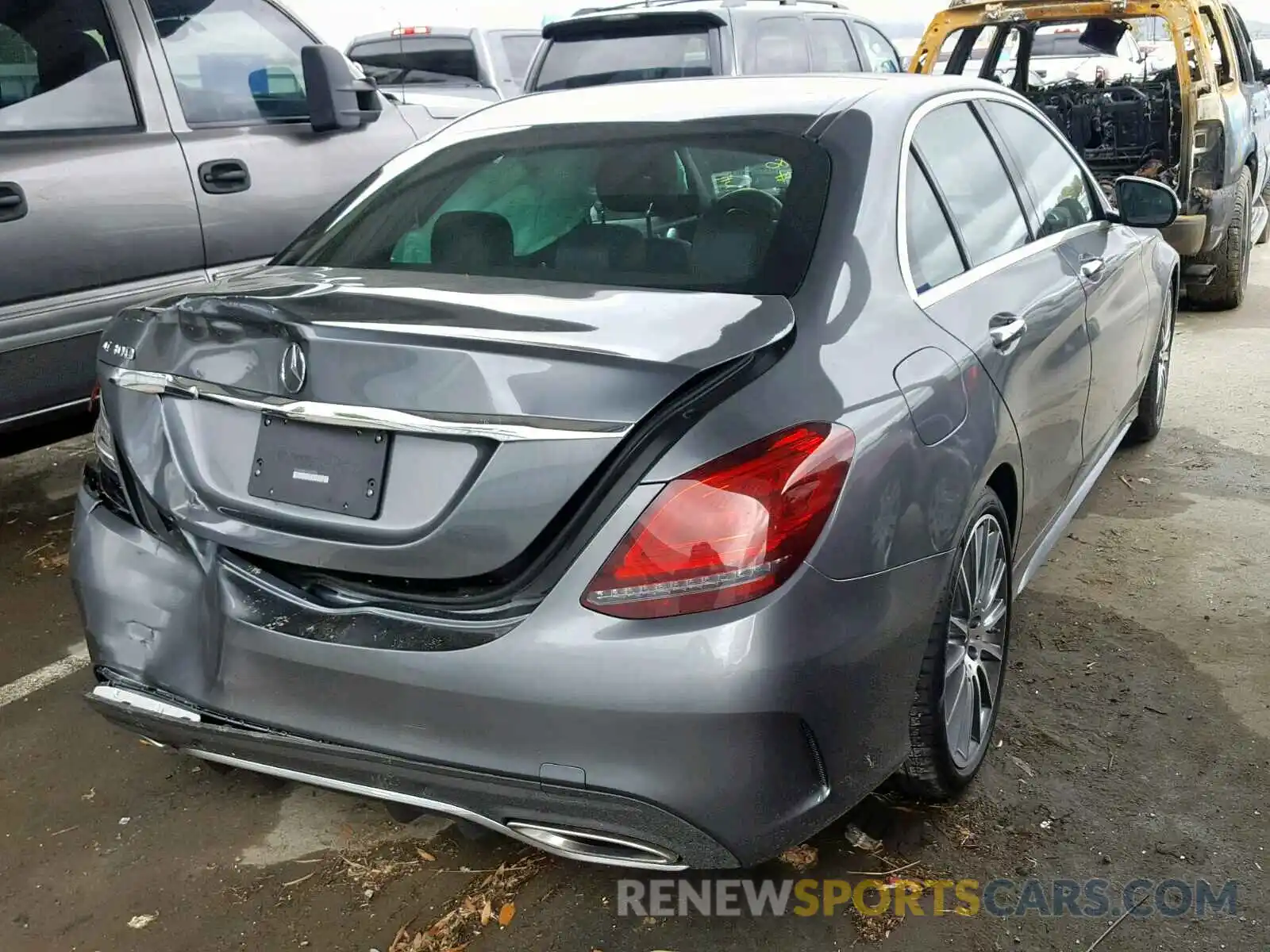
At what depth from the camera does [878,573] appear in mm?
2090

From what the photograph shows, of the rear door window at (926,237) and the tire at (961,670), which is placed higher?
the rear door window at (926,237)

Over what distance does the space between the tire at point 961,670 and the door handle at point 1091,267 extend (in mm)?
1028

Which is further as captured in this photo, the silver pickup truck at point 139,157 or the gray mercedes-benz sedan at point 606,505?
the silver pickup truck at point 139,157

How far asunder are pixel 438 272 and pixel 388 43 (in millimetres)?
8653

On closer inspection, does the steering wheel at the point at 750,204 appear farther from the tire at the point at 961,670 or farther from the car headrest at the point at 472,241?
the tire at the point at 961,670

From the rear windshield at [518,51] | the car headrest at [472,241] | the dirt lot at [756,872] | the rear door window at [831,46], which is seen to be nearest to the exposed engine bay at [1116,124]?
the rear door window at [831,46]

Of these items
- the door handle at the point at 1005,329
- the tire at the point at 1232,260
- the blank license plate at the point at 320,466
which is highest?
the blank license plate at the point at 320,466

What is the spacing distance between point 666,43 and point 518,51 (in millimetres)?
3671

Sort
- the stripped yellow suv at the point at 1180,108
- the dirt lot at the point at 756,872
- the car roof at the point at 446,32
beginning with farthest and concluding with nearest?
the car roof at the point at 446,32 < the stripped yellow suv at the point at 1180,108 < the dirt lot at the point at 756,872

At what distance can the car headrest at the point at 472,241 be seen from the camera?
8.74 ft

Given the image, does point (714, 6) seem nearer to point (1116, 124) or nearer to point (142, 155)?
point (1116, 124)

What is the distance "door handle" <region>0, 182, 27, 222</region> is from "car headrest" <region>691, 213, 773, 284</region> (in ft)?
8.10

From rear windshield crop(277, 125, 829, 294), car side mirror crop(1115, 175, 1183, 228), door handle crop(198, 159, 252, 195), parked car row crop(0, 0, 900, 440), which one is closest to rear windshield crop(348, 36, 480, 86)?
parked car row crop(0, 0, 900, 440)

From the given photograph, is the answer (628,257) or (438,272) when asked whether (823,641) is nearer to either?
(628,257)
